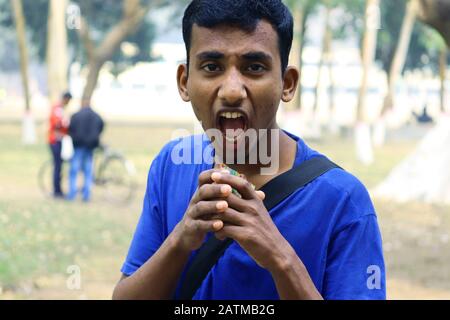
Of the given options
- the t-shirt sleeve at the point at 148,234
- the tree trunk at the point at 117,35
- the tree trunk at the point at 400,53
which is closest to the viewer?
the t-shirt sleeve at the point at 148,234

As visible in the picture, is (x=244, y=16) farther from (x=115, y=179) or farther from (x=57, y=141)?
(x=57, y=141)

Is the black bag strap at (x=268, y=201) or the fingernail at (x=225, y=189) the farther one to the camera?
the black bag strap at (x=268, y=201)

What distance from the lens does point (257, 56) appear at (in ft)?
8.00

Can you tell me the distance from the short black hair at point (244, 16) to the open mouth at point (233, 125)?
218 mm

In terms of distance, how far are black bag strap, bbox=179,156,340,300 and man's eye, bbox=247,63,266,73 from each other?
27cm

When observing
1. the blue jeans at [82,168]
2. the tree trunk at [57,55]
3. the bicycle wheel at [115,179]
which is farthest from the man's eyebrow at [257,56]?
the tree trunk at [57,55]

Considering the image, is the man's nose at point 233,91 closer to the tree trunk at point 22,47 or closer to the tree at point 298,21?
the tree at point 298,21

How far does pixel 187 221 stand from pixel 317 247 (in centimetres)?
35

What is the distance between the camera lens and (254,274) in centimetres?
240

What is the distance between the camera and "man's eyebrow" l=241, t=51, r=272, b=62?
2.43 metres

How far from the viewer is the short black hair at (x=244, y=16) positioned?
8.08ft

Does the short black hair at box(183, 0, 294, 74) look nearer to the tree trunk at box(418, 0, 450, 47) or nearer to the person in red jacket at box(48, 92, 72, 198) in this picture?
the tree trunk at box(418, 0, 450, 47)

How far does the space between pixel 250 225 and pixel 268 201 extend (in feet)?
0.75
